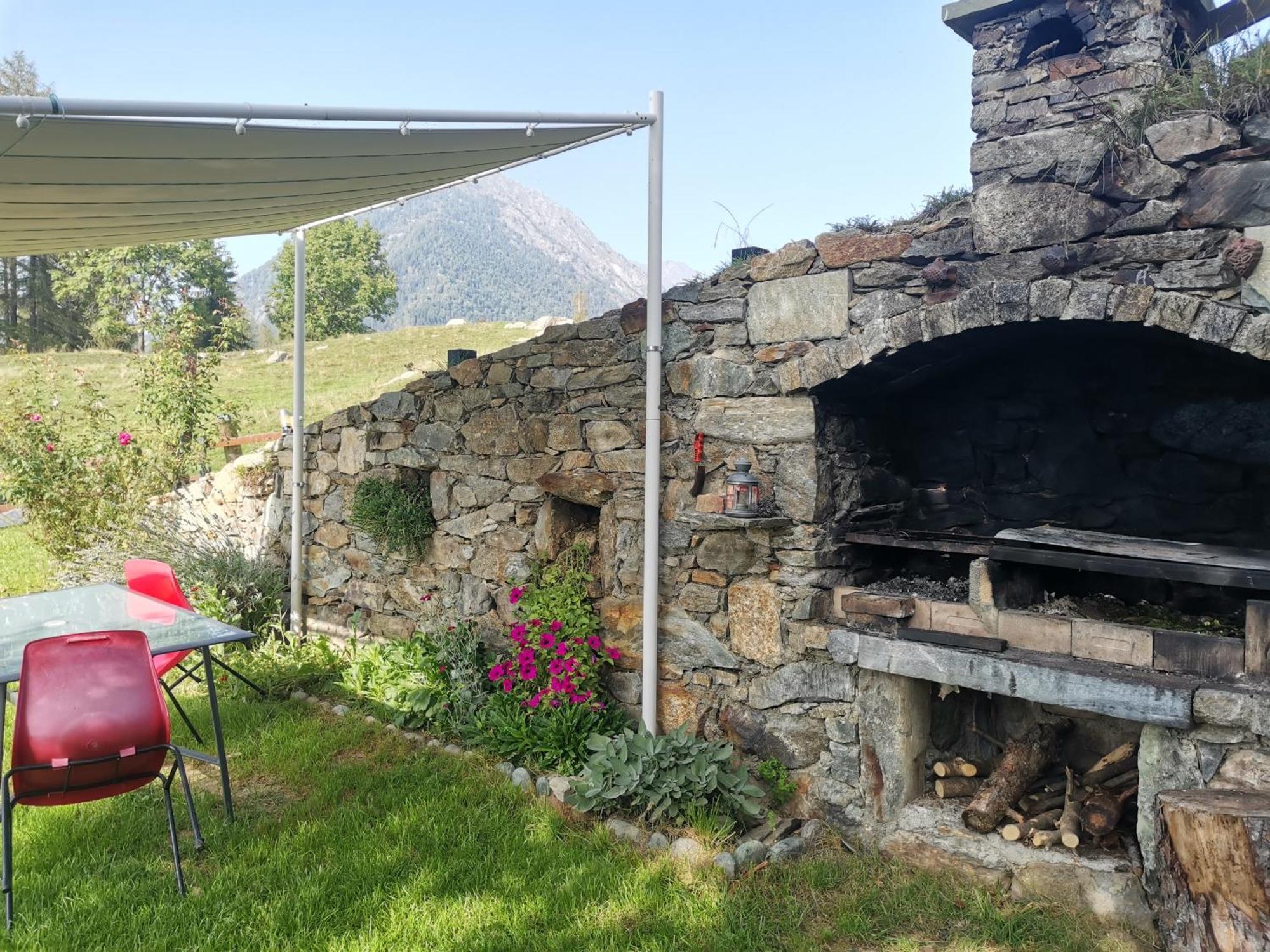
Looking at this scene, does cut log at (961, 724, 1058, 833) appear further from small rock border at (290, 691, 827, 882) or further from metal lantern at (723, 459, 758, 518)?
metal lantern at (723, 459, 758, 518)

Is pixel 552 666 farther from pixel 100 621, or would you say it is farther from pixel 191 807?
pixel 100 621

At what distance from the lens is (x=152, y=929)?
2.66m

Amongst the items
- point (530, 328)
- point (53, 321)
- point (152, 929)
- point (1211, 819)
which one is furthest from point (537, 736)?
point (53, 321)

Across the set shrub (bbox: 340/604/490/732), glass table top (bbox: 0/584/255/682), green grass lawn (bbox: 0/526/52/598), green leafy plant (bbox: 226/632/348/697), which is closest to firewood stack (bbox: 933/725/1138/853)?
shrub (bbox: 340/604/490/732)

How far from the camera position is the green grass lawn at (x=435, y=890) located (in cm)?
268

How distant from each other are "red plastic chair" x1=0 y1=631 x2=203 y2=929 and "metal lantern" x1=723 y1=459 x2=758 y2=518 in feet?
7.47

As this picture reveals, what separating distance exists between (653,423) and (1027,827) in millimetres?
2189

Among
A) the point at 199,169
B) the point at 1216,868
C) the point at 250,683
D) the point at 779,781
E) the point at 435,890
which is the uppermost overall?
the point at 199,169

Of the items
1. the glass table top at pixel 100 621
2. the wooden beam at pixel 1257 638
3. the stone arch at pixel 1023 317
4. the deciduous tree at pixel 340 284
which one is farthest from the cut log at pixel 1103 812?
the deciduous tree at pixel 340 284

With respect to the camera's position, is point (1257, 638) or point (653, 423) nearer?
point (1257, 638)

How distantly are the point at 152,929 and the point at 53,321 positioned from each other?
25.0 m

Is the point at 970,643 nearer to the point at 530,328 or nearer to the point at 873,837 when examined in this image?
the point at 873,837

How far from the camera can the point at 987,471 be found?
3969mm

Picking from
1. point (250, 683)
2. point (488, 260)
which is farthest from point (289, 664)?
point (488, 260)
